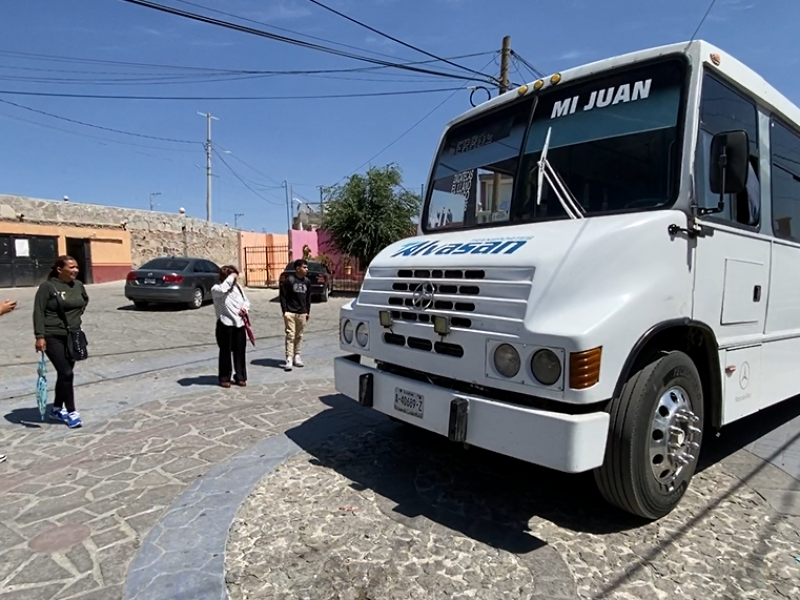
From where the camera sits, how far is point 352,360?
433 cm

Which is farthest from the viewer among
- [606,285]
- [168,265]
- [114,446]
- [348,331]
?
[168,265]

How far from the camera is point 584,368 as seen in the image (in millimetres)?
2629

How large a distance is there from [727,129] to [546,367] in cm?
231

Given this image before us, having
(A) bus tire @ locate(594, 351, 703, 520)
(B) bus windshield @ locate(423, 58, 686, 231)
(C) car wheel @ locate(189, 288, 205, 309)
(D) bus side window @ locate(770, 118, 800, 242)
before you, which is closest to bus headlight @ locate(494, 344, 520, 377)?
(A) bus tire @ locate(594, 351, 703, 520)

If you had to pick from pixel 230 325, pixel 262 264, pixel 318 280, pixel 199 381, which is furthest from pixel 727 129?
pixel 262 264

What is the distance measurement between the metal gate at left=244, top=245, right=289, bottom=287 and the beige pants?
1702cm

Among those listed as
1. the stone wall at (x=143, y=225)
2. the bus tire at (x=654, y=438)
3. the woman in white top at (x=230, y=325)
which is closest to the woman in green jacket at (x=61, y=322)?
the woman in white top at (x=230, y=325)

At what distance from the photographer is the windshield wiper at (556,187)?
344cm

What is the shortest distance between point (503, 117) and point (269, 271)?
70.4ft

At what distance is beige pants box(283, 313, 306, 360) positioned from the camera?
25.9ft

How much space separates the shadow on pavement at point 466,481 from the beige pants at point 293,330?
8.92 ft

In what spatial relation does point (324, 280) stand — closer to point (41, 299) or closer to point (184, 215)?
point (41, 299)

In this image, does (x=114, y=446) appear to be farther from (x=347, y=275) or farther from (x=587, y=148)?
(x=347, y=275)

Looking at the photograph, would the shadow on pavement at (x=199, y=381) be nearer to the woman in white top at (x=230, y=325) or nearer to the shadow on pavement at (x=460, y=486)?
the woman in white top at (x=230, y=325)
